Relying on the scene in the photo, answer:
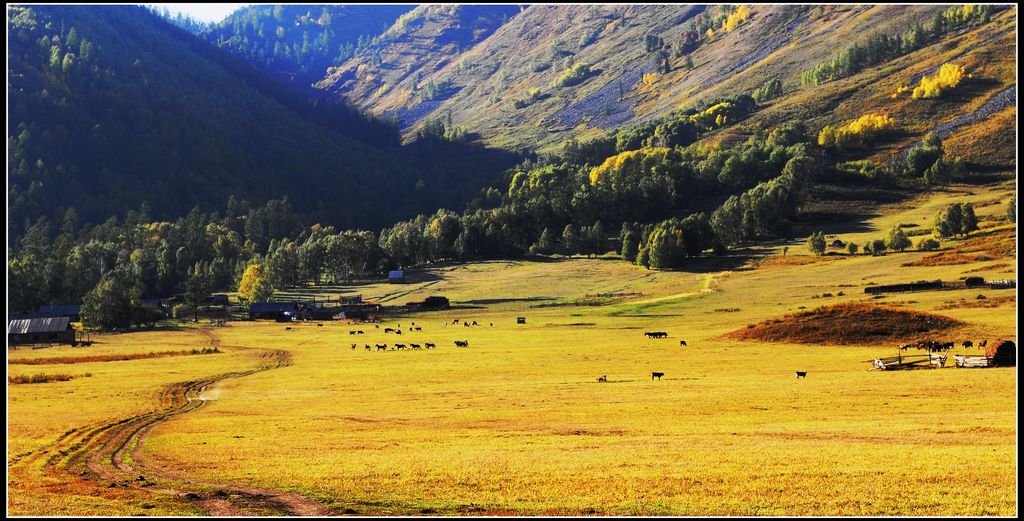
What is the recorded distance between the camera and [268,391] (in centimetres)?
7112

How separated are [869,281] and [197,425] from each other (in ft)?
434

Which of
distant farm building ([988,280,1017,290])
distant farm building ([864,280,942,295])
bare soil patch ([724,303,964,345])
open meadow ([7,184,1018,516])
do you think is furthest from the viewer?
distant farm building ([864,280,942,295])

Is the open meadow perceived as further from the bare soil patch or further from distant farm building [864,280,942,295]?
distant farm building [864,280,942,295]

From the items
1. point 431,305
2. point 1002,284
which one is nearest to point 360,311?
point 431,305

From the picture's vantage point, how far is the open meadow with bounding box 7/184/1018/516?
31453mm

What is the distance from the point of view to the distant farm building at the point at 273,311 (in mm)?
178750

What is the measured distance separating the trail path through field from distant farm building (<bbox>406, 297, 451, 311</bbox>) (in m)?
114

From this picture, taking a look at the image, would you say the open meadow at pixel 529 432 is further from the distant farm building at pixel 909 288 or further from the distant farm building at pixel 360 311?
the distant farm building at pixel 360 311

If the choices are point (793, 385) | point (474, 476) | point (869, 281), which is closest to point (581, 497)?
point (474, 476)

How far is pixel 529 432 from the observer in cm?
4600

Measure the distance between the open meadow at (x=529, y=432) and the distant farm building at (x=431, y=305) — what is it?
229 ft

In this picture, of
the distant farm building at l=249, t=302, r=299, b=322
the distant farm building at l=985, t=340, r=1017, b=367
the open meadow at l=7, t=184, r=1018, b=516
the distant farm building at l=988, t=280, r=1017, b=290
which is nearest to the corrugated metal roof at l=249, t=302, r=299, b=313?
the distant farm building at l=249, t=302, r=299, b=322

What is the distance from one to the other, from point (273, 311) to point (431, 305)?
106 ft

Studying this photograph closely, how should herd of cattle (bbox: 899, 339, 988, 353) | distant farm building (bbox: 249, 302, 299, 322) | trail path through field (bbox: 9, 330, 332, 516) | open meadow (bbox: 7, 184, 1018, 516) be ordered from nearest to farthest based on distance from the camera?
open meadow (bbox: 7, 184, 1018, 516)
trail path through field (bbox: 9, 330, 332, 516)
herd of cattle (bbox: 899, 339, 988, 353)
distant farm building (bbox: 249, 302, 299, 322)
